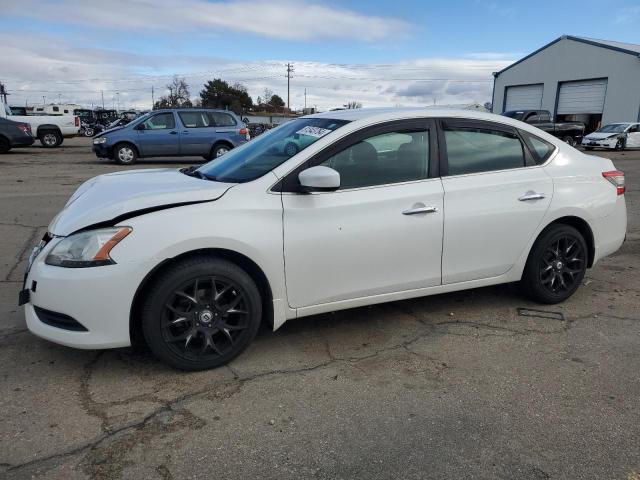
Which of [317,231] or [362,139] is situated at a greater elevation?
[362,139]

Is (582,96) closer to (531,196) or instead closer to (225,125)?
(225,125)

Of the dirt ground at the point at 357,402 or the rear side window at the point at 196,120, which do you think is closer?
the dirt ground at the point at 357,402

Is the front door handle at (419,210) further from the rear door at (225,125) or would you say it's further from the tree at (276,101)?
the tree at (276,101)

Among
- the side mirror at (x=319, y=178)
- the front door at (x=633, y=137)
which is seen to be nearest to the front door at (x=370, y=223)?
the side mirror at (x=319, y=178)

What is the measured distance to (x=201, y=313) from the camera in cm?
318

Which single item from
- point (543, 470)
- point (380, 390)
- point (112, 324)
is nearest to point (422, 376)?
point (380, 390)

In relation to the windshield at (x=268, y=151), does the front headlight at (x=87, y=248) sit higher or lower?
lower

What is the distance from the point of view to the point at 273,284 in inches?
131

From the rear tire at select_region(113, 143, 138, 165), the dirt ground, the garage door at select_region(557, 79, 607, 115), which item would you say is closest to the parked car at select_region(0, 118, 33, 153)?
the rear tire at select_region(113, 143, 138, 165)

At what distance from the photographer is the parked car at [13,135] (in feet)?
59.2

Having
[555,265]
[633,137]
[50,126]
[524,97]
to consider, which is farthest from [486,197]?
[524,97]

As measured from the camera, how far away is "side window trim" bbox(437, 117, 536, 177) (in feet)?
12.7

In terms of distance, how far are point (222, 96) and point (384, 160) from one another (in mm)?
85367

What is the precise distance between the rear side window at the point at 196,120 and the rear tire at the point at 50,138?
34.3 feet
